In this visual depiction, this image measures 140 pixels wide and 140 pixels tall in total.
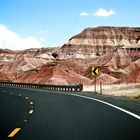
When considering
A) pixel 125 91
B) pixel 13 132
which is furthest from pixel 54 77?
pixel 13 132

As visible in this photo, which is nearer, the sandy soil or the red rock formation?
the sandy soil

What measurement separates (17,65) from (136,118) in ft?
615

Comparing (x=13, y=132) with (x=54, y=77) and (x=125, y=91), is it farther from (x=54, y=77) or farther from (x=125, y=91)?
(x=54, y=77)

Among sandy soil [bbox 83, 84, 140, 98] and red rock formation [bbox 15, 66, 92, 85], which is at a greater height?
red rock formation [bbox 15, 66, 92, 85]

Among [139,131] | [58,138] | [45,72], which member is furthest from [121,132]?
[45,72]

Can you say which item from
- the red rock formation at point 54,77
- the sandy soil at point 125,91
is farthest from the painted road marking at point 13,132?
the red rock formation at point 54,77

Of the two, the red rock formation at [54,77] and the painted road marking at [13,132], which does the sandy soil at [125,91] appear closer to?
the painted road marking at [13,132]

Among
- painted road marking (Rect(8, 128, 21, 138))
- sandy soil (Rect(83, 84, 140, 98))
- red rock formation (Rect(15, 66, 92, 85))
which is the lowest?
painted road marking (Rect(8, 128, 21, 138))

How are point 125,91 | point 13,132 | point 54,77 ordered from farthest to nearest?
point 54,77 < point 125,91 < point 13,132

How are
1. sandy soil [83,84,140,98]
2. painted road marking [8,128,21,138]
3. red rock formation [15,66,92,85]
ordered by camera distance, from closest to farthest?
painted road marking [8,128,21,138], sandy soil [83,84,140,98], red rock formation [15,66,92,85]

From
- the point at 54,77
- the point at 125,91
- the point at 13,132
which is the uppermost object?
the point at 54,77

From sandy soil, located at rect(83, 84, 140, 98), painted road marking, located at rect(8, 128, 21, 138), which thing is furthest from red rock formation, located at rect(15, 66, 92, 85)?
painted road marking, located at rect(8, 128, 21, 138)

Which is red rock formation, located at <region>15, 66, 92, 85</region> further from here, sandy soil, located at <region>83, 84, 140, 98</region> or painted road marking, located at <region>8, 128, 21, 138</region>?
painted road marking, located at <region>8, 128, 21, 138</region>

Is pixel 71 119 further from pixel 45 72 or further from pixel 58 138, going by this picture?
pixel 45 72
